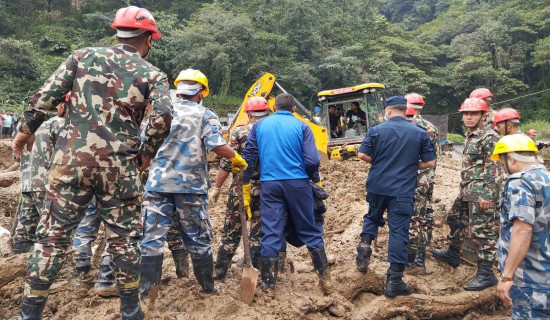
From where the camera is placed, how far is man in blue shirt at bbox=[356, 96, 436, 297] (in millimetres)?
3807

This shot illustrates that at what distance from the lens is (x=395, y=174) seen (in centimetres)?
389

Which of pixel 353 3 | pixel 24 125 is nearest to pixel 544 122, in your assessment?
pixel 353 3

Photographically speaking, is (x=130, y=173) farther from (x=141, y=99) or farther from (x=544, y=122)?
(x=544, y=122)

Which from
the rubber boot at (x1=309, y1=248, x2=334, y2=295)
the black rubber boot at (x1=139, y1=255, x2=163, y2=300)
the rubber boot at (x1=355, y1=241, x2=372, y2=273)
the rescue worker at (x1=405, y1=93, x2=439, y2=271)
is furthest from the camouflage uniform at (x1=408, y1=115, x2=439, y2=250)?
the black rubber boot at (x1=139, y1=255, x2=163, y2=300)

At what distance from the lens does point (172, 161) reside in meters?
3.31

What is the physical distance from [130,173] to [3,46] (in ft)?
93.9

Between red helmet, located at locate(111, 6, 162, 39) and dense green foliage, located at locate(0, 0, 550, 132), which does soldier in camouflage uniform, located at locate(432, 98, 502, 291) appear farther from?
dense green foliage, located at locate(0, 0, 550, 132)

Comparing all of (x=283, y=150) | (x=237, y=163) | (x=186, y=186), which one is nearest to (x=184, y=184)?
(x=186, y=186)

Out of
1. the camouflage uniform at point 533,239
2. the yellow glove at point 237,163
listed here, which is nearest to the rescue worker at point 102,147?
the yellow glove at point 237,163

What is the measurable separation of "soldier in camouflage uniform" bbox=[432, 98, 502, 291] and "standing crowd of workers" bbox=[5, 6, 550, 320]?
1 centimetres

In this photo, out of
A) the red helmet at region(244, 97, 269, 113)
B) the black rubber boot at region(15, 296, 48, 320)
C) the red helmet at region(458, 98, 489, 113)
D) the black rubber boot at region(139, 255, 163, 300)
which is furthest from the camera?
the red helmet at region(458, 98, 489, 113)

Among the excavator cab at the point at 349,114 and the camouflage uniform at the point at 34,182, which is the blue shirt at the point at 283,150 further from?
the excavator cab at the point at 349,114

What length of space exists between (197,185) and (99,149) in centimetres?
97

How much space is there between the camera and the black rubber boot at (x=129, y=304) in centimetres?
263
